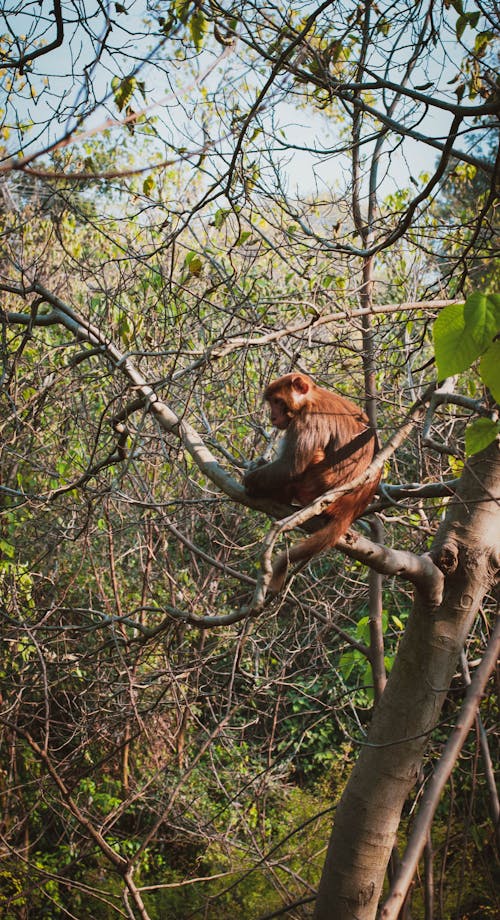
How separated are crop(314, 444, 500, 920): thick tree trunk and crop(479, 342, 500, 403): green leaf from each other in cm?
161

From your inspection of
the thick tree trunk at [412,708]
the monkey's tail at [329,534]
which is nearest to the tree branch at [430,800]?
the monkey's tail at [329,534]

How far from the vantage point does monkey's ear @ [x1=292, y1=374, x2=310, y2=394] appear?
3990 millimetres

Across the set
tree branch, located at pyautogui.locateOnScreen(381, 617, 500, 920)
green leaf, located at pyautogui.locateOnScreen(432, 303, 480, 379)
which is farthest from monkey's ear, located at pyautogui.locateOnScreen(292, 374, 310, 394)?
tree branch, located at pyautogui.locateOnScreen(381, 617, 500, 920)

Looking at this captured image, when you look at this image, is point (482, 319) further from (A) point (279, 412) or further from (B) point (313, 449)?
(A) point (279, 412)

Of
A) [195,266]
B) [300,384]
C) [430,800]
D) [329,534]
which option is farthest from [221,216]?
[430,800]

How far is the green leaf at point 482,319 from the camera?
1643 mm

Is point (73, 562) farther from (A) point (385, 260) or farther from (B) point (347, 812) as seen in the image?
(B) point (347, 812)

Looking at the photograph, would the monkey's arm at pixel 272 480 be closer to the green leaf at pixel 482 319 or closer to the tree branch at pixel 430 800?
the green leaf at pixel 482 319

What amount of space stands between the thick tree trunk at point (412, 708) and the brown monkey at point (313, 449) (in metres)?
0.48

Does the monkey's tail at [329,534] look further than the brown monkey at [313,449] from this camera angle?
No

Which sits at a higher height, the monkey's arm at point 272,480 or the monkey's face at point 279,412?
the monkey's face at point 279,412

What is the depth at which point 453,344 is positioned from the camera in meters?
1.69

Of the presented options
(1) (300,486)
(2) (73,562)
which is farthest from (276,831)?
(1) (300,486)

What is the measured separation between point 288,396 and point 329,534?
1.20 m
